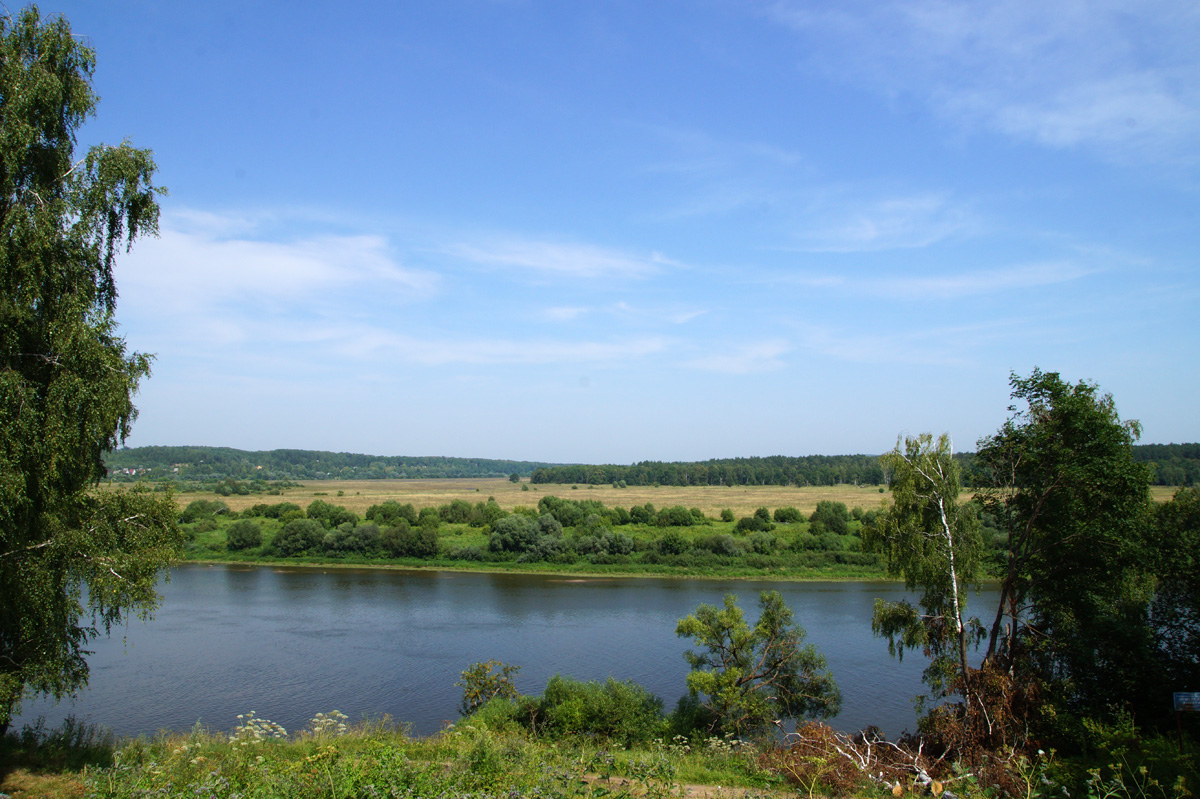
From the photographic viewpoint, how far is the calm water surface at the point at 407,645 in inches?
838

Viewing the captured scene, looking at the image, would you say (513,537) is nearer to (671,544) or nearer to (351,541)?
(671,544)

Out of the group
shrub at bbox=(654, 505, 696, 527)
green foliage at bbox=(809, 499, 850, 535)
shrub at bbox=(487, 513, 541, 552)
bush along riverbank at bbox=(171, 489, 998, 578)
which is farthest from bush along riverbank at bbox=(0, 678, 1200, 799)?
shrub at bbox=(654, 505, 696, 527)

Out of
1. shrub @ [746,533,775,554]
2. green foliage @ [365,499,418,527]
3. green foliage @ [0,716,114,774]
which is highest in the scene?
green foliage @ [0,716,114,774]

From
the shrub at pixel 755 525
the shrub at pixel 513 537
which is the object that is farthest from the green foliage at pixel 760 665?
the shrub at pixel 755 525

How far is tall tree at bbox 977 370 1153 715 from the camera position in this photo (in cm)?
1345

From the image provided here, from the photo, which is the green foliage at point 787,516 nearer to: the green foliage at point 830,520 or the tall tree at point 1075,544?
the green foliage at point 830,520

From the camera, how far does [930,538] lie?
48.1 ft

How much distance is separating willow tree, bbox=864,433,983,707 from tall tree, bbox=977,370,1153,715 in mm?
732

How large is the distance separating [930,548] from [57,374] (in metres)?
15.1

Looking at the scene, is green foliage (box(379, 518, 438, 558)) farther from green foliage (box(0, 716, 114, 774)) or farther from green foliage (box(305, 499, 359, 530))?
green foliage (box(0, 716, 114, 774))

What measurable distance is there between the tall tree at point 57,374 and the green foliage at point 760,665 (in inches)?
498

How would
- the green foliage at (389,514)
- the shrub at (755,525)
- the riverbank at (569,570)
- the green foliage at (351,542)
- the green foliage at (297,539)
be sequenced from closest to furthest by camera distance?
the riverbank at (569,570) → the green foliage at (351,542) → the green foliage at (297,539) → the shrub at (755,525) → the green foliage at (389,514)

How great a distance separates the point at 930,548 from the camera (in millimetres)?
14562

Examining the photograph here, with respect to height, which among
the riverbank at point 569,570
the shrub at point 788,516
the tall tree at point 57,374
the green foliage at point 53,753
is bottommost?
the riverbank at point 569,570
